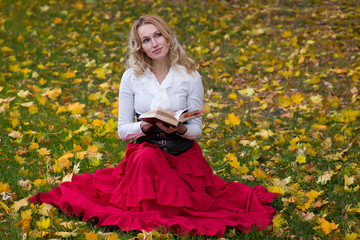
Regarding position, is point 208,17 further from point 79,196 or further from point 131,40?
point 79,196

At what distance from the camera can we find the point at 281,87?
5.77 meters

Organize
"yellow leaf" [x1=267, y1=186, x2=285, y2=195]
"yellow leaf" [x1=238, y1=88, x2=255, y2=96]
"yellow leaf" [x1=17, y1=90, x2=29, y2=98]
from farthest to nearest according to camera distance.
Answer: "yellow leaf" [x1=238, y1=88, x2=255, y2=96], "yellow leaf" [x1=17, y1=90, x2=29, y2=98], "yellow leaf" [x1=267, y1=186, x2=285, y2=195]

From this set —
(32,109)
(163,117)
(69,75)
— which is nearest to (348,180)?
(163,117)

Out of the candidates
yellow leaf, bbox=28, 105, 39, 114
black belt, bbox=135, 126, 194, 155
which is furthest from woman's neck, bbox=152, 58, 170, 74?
yellow leaf, bbox=28, 105, 39, 114

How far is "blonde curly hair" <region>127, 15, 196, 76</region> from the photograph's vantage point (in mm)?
3164

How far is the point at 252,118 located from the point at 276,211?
6.46 ft

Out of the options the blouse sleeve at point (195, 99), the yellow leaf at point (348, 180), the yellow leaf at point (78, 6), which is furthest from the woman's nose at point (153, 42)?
the yellow leaf at point (78, 6)

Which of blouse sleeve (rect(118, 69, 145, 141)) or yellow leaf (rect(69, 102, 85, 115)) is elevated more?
blouse sleeve (rect(118, 69, 145, 141))

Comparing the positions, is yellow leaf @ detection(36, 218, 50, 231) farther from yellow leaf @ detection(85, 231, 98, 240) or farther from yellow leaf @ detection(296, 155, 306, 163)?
yellow leaf @ detection(296, 155, 306, 163)

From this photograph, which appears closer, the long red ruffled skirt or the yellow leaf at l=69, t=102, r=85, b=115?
the long red ruffled skirt

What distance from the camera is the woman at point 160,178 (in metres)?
2.83

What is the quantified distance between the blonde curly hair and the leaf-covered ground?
3.33 ft

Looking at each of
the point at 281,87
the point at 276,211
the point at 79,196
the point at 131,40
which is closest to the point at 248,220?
the point at 276,211

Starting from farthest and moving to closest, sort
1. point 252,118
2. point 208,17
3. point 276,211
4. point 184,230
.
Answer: point 208,17
point 252,118
point 276,211
point 184,230
